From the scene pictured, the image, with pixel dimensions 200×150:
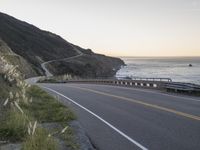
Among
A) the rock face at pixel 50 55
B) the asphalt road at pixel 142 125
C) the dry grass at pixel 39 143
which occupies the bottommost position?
the asphalt road at pixel 142 125

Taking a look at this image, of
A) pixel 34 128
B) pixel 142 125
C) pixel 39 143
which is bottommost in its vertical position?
pixel 142 125

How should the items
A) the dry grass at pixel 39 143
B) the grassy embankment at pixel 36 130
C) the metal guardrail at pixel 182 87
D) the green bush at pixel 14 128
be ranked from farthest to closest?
the metal guardrail at pixel 182 87 → the green bush at pixel 14 128 → the grassy embankment at pixel 36 130 → the dry grass at pixel 39 143

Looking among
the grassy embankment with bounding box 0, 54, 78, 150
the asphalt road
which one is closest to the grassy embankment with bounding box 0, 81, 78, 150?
the grassy embankment with bounding box 0, 54, 78, 150

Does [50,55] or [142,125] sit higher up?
[50,55]

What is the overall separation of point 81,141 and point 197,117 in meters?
5.81

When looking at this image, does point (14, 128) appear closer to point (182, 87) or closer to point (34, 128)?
point (34, 128)

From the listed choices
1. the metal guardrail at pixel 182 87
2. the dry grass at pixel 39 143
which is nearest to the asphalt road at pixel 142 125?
the dry grass at pixel 39 143

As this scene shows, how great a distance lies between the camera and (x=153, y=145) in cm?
1055

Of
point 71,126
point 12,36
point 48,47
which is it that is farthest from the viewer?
point 48,47

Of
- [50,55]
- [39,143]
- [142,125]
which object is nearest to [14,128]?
[39,143]

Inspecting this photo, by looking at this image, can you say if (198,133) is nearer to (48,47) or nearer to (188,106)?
(188,106)

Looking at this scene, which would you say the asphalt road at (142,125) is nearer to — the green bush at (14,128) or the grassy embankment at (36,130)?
the grassy embankment at (36,130)

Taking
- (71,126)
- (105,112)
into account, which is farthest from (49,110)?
(71,126)

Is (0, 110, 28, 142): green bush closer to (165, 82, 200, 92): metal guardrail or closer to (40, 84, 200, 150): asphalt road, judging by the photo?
(40, 84, 200, 150): asphalt road
